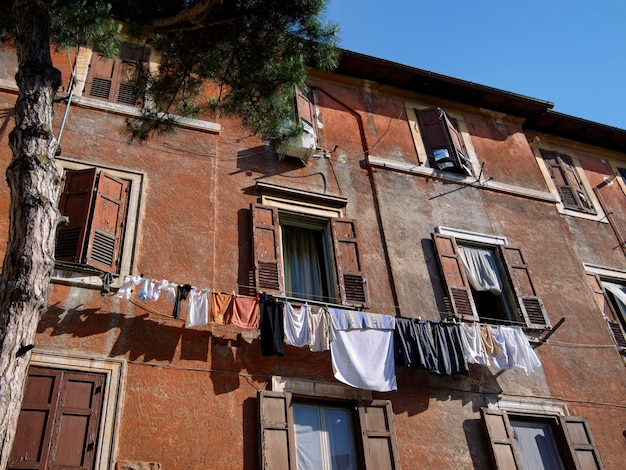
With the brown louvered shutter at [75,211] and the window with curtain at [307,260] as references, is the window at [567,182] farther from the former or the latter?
the brown louvered shutter at [75,211]

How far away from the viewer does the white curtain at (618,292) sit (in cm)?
1233

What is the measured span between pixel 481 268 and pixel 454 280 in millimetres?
919

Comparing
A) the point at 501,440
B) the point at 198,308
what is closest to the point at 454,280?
the point at 501,440

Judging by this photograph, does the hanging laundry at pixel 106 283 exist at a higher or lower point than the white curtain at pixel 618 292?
lower

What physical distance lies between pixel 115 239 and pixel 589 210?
991 cm

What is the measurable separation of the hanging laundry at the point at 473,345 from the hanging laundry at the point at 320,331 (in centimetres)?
192

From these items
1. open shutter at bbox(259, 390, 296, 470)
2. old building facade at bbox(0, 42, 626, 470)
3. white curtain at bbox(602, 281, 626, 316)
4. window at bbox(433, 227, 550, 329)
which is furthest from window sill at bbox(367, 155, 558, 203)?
open shutter at bbox(259, 390, 296, 470)

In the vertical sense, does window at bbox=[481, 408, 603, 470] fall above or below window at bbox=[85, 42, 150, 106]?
below

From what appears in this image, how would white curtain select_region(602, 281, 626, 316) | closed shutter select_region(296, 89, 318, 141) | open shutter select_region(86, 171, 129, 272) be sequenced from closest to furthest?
open shutter select_region(86, 171, 129, 272), closed shutter select_region(296, 89, 318, 141), white curtain select_region(602, 281, 626, 316)

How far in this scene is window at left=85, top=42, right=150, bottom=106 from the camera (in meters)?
11.0

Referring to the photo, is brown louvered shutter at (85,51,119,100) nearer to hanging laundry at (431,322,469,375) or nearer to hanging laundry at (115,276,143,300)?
hanging laundry at (115,276,143,300)

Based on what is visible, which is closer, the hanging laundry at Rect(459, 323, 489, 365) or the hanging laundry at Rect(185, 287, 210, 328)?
the hanging laundry at Rect(185, 287, 210, 328)

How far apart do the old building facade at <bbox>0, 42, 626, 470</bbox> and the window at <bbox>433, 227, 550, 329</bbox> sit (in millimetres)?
36

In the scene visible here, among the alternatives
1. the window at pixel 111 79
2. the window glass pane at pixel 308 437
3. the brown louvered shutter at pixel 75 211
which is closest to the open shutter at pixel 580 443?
the window glass pane at pixel 308 437
